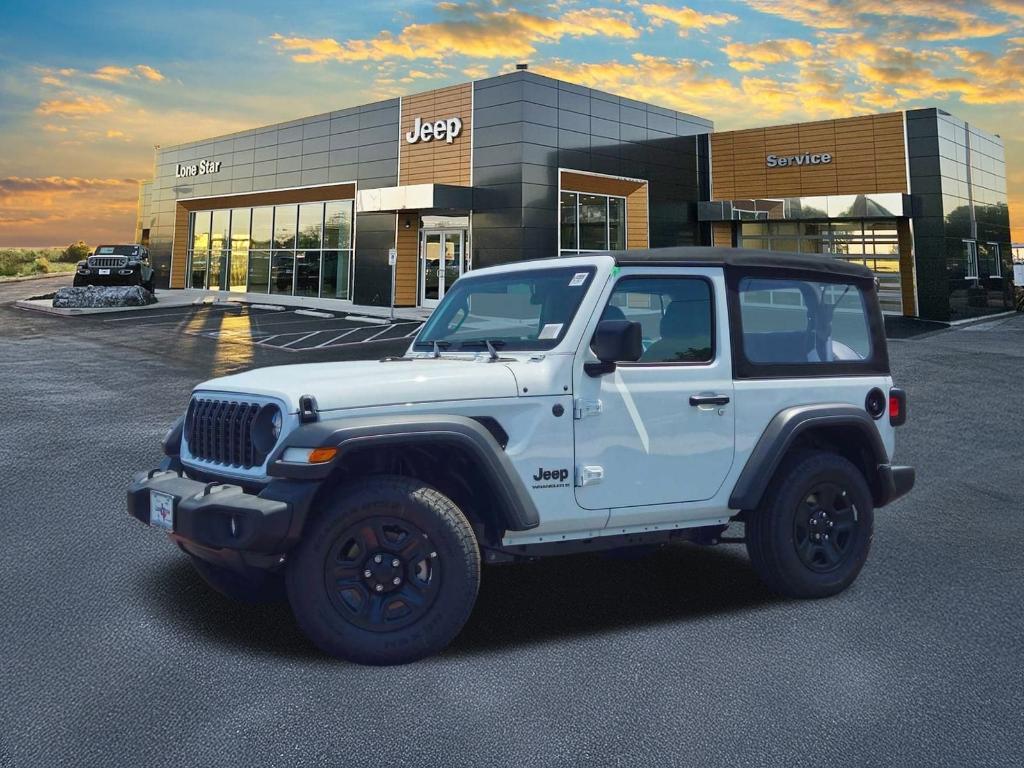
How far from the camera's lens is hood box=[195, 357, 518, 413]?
3.77 m

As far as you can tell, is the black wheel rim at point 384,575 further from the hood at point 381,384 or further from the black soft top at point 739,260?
the black soft top at point 739,260

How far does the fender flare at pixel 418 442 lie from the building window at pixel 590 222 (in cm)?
2301

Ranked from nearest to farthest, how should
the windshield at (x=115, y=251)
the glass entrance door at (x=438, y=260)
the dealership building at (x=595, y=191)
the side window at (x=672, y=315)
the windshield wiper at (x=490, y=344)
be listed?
the windshield wiper at (x=490, y=344) → the side window at (x=672, y=315) → the dealership building at (x=595, y=191) → the glass entrance door at (x=438, y=260) → the windshield at (x=115, y=251)

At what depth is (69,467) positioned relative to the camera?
313 inches

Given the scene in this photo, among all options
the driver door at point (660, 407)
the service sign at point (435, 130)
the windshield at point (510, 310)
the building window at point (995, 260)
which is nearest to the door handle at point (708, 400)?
the driver door at point (660, 407)

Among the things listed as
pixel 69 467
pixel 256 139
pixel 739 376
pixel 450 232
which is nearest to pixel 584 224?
pixel 450 232

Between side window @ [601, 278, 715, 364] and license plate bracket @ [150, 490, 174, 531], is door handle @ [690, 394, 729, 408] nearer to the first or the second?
side window @ [601, 278, 715, 364]

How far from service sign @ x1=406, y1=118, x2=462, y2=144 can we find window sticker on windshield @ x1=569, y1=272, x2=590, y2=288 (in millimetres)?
24033

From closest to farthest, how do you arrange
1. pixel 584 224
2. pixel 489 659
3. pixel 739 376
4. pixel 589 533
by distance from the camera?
1. pixel 489 659
2. pixel 589 533
3. pixel 739 376
4. pixel 584 224

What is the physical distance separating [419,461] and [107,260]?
3095 centimetres

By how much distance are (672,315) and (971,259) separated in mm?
30494

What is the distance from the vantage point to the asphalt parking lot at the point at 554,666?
3.18 m

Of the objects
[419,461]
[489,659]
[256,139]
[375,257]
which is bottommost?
[489,659]

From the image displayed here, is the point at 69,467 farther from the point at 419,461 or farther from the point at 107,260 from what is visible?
the point at 107,260
